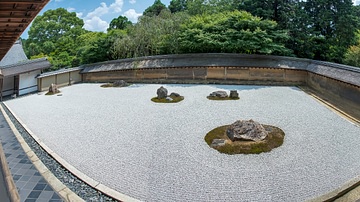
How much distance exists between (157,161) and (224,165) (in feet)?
4.70

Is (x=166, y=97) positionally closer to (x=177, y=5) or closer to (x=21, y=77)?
(x=21, y=77)

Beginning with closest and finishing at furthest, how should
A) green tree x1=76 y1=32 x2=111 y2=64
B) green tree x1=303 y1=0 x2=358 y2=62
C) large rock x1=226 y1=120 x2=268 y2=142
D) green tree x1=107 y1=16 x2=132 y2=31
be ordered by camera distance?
large rock x1=226 y1=120 x2=268 y2=142 → green tree x1=303 y1=0 x2=358 y2=62 → green tree x1=76 y1=32 x2=111 y2=64 → green tree x1=107 y1=16 x2=132 y2=31

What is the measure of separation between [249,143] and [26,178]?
4741 millimetres

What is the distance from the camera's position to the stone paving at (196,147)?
4016 mm

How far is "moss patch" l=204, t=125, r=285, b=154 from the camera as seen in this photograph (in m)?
5.31

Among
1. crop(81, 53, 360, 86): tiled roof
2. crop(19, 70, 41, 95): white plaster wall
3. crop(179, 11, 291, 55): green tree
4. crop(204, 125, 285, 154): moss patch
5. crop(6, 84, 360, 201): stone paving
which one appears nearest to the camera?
crop(6, 84, 360, 201): stone paving

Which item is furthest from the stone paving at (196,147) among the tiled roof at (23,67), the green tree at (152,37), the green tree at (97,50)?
the green tree at (97,50)

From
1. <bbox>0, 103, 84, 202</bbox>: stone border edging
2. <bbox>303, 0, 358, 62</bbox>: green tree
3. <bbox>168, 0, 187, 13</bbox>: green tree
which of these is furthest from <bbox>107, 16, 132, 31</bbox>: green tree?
<bbox>0, 103, 84, 202</bbox>: stone border edging

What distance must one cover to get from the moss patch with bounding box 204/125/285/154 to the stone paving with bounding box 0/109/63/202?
3.55m

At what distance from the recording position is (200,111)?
27.0ft

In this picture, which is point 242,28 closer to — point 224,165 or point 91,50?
point 224,165

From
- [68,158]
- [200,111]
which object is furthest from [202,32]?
[68,158]

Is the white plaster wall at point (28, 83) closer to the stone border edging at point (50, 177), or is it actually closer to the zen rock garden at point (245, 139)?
the stone border edging at point (50, 177)

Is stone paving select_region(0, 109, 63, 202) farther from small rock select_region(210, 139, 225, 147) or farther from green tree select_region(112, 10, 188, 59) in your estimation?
green tree select_region(112, 10, 188, 59)
